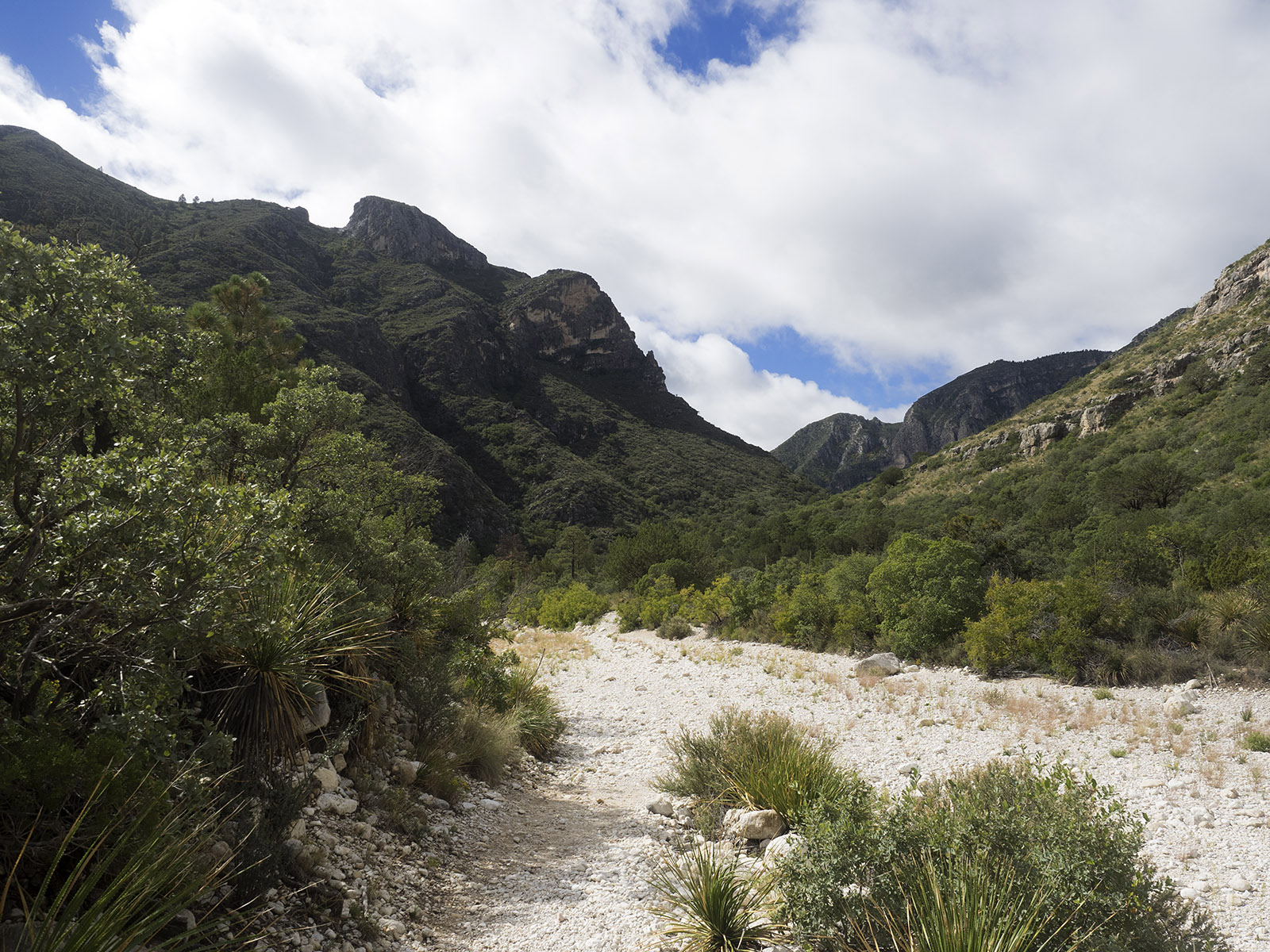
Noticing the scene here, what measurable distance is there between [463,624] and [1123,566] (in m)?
15.4

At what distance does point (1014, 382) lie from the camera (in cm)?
12156

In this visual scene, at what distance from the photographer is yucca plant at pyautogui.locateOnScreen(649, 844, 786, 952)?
389 cm

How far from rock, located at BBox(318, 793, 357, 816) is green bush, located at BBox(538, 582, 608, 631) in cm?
2135

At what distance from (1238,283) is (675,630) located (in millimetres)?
50562

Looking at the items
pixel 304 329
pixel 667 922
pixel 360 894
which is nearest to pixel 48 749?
pixel 360 894

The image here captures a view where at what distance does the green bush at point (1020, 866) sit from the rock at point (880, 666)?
8.99 meters

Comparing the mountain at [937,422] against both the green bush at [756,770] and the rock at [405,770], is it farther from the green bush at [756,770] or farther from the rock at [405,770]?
the rock at [405,770]

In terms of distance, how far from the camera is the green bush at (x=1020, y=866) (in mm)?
3152

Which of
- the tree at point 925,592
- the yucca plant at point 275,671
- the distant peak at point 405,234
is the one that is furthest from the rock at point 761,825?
the distant peak at point 405,234

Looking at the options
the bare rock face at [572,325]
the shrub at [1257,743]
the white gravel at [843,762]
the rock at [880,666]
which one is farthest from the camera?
the bare rock face at [572,325]

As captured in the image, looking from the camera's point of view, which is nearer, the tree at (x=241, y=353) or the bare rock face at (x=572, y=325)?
the tree at (x=241, y=353)

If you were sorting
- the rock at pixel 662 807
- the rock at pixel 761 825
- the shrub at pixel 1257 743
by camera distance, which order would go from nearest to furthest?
the rock at pixel 761 825 → the rock at pixel 662 807 → the shrub at pixel 1257 743

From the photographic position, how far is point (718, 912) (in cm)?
396

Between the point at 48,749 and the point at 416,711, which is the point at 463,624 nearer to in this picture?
the point at 416,711
